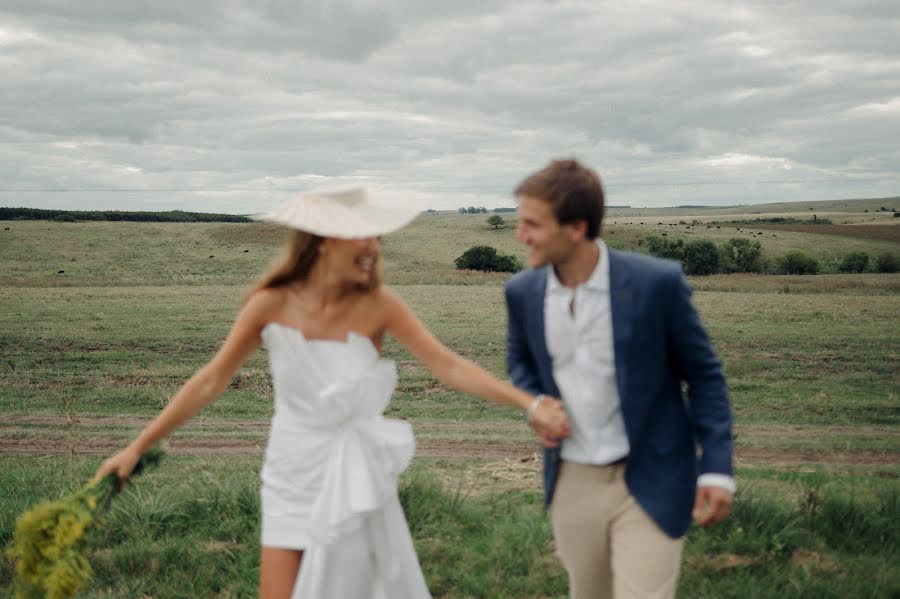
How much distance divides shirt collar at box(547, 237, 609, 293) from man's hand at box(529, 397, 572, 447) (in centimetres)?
44

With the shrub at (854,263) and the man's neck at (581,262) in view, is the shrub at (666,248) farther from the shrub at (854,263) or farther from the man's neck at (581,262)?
the man's neck at (581,262)

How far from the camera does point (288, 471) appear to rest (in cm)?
308

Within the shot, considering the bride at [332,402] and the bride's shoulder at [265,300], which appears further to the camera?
the bride's shoulder at [265,300]

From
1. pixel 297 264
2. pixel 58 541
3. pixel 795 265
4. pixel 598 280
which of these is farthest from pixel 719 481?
pixel 795 265

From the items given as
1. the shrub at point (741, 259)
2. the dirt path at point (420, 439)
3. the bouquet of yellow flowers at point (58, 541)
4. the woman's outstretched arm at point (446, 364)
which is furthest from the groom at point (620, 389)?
the shrub at point (741, 259)

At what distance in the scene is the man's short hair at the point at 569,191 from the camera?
297cm

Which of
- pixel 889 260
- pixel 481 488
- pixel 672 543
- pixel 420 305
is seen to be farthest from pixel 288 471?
pixel 889 260

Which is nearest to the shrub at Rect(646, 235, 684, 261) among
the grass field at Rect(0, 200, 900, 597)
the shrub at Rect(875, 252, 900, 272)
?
the grass field at Rect(0, 200, 900, 597)

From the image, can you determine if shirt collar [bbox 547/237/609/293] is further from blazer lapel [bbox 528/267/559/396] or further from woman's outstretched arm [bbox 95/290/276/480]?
woman's outstretched arm [bbox 95/290/276/480]

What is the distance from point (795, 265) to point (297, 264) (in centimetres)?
5325

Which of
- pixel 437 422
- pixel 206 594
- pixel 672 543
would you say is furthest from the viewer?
pixel 437 422

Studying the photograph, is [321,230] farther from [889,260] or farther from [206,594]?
[889,260]

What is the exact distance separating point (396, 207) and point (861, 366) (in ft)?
54.8

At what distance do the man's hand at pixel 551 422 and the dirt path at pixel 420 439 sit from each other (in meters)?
6.90
